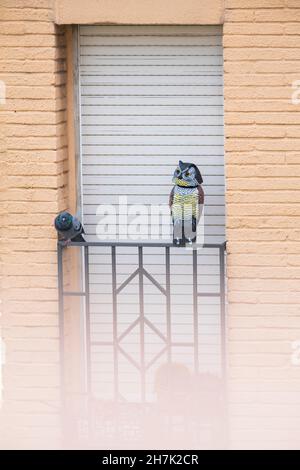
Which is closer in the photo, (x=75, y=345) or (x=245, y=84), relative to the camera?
(x=245, y=84)

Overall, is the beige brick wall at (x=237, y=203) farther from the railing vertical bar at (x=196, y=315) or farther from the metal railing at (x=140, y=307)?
the railing vertical bar at (x=196, y=315)

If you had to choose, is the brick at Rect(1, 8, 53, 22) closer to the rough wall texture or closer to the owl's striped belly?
the rough wall texture

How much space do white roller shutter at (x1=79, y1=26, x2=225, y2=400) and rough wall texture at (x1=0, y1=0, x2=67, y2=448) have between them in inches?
9.3

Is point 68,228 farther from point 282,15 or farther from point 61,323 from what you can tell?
point 282,15

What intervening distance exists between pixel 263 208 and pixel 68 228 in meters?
1.26

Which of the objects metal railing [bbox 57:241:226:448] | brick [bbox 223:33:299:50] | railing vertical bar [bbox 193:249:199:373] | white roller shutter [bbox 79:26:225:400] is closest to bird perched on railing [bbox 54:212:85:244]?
metal railing [bbox 57:241:226:448]

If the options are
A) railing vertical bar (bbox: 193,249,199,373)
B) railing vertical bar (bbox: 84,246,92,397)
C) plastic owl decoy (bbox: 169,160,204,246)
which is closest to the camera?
plastic owl decoy (bbox: 169,160,204,246)

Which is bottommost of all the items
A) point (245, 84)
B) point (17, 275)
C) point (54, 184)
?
point (17, 275)

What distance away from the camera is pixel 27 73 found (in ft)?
26.4

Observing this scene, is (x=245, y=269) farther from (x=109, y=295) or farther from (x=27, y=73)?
(x=27, y=73)

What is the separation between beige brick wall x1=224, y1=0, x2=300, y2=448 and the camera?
7.86m

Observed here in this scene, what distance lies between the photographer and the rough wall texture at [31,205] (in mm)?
8023

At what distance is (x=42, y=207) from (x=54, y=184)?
0.18m

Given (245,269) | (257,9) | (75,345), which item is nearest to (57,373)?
(75,345)
